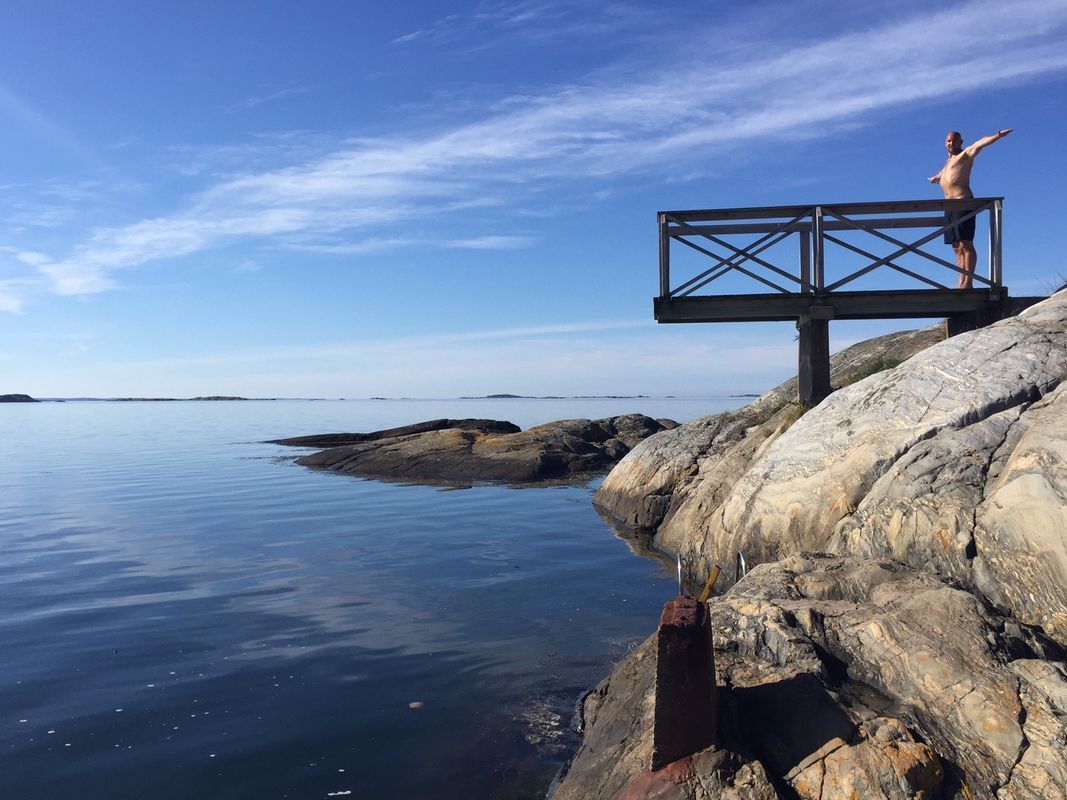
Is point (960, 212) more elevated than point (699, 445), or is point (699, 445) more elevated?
point (960, 212)

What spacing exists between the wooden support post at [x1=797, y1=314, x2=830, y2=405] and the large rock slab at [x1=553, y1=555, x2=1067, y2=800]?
5862mm

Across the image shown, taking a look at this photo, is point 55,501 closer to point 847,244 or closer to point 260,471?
point 260,471

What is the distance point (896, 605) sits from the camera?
500 cm

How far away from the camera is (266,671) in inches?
272

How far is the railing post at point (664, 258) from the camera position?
36.4 feet

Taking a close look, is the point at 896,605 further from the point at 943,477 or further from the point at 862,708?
the point at 943,477

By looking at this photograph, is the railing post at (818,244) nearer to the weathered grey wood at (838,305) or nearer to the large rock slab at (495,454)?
the weathered grey wood at (838,305)

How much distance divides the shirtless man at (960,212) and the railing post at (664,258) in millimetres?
3765

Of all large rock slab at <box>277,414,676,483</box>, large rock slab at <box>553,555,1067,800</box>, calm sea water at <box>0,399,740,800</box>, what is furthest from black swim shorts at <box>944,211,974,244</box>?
large rock slab at <box>277,414,676,483</box>

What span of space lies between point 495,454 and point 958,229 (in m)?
13.7

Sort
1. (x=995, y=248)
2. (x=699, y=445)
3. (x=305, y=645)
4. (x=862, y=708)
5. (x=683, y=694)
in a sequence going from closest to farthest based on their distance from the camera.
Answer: (x=683, y=694)
(x=862, y=708)
(x=305, y=645)
(x=995, y=248)
(x=699, y=445)

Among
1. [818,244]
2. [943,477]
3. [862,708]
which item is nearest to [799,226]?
[818,244]

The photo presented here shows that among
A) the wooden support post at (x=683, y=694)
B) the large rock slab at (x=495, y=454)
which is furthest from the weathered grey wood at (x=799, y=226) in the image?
the large rock slab at (x=495, y=454)

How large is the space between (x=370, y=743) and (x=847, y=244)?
345 inches
